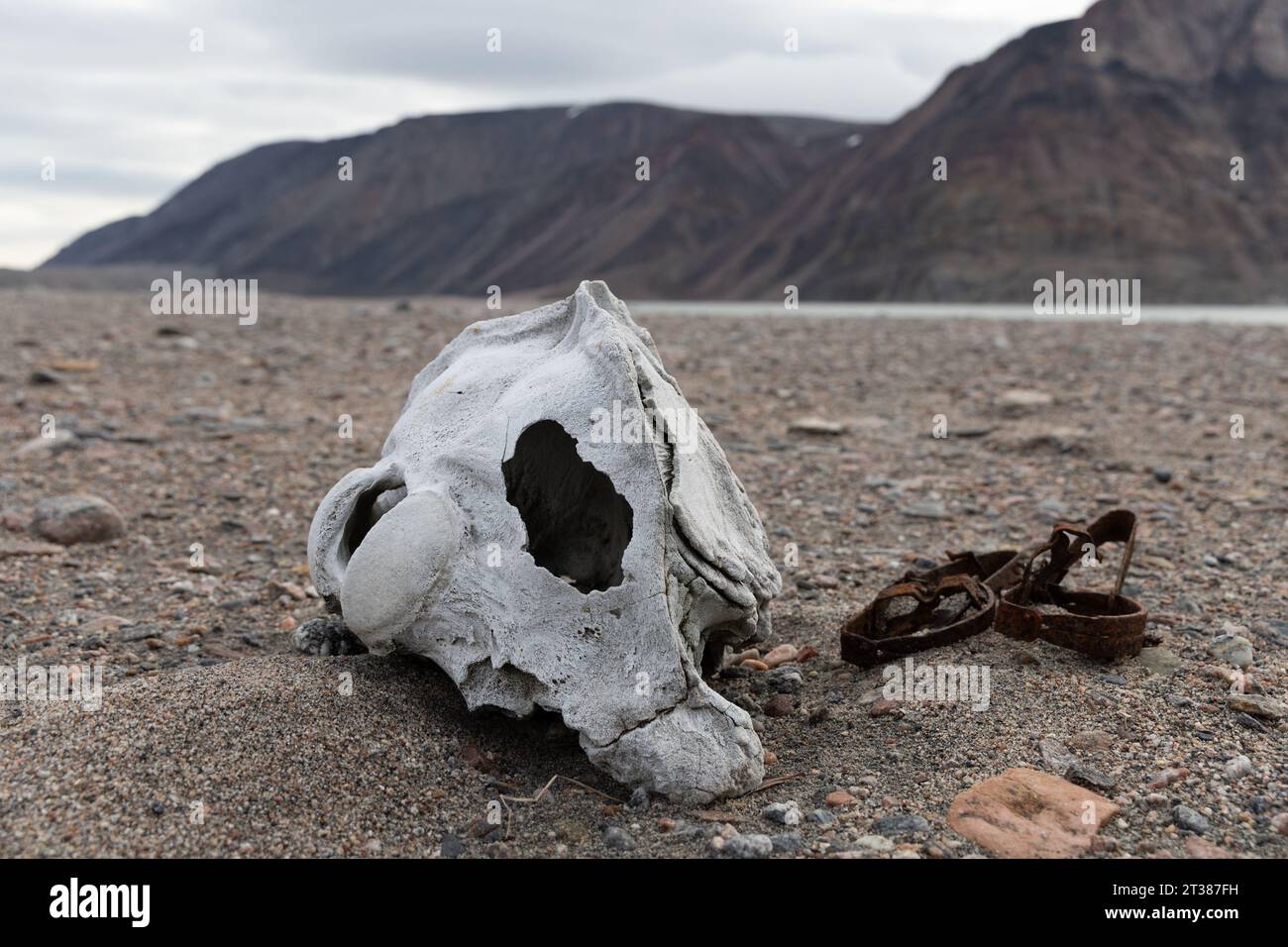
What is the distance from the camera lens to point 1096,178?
178ft

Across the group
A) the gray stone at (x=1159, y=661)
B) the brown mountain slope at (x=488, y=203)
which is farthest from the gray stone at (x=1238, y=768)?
the brown mountain slope at (x=488, y=203)

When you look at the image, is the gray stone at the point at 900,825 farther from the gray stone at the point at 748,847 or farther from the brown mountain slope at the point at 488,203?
the brown mountain slope at the point at 488,203

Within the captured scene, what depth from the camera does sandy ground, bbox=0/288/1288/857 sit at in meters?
2.91

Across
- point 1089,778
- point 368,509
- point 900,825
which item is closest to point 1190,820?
point 1089,778

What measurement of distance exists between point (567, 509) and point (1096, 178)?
57.8 m

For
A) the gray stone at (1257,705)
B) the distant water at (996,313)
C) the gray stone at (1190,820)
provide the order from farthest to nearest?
1. the distant water at (996,313)
2. the gray stone at (1257,705)
3. the gray stone at (1190,820)

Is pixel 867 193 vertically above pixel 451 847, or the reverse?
pixel 867 193

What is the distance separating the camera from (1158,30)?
60531mm

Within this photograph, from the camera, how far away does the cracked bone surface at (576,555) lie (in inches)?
122

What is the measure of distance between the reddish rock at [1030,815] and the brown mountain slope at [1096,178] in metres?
51.7

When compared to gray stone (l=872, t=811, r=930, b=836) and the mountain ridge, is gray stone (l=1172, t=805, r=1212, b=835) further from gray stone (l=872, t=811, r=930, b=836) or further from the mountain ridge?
the mountain ridge

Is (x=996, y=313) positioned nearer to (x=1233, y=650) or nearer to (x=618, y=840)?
(x=1233, y=650)
